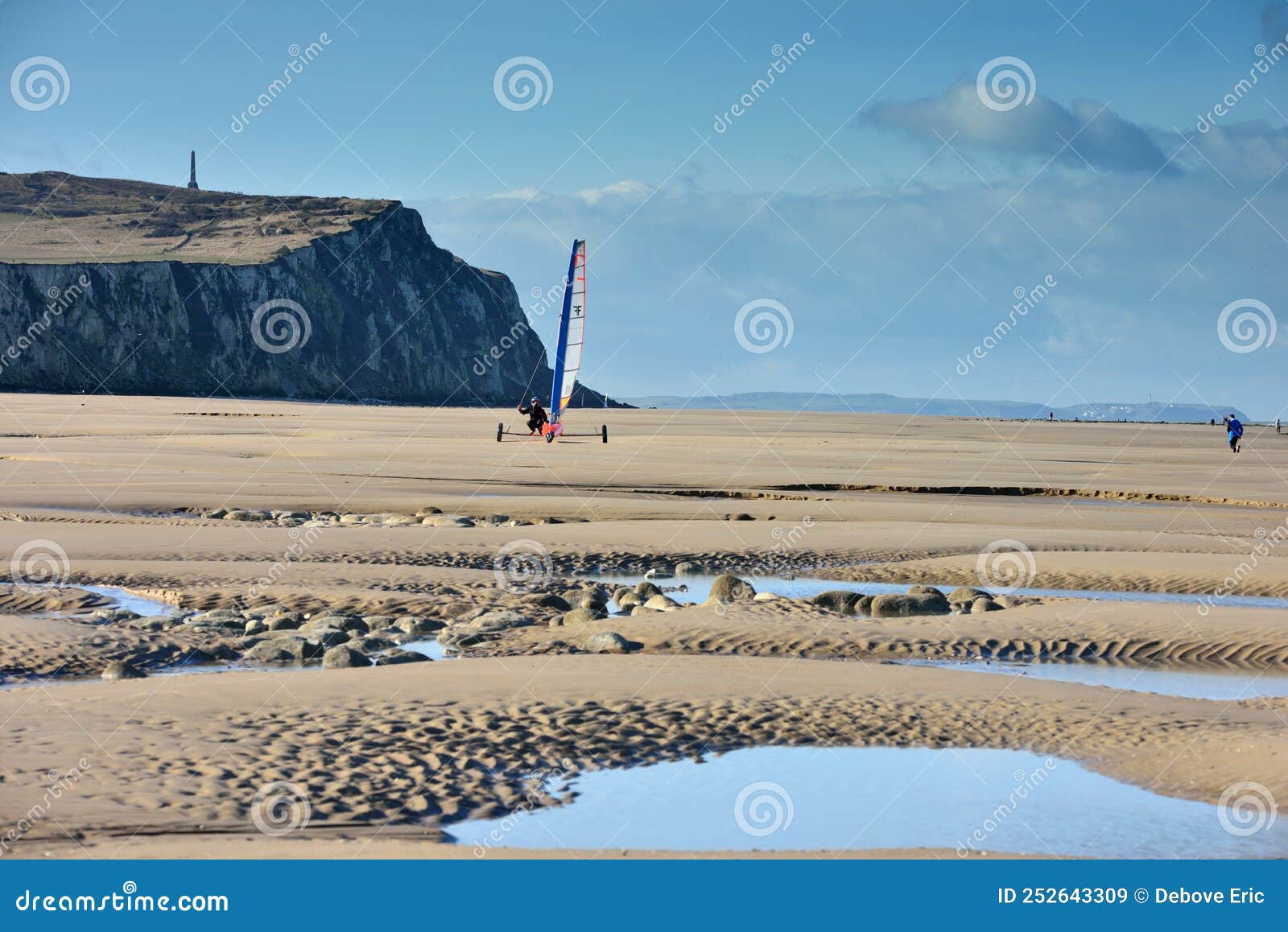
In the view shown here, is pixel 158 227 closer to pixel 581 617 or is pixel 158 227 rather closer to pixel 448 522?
pixel 448 522

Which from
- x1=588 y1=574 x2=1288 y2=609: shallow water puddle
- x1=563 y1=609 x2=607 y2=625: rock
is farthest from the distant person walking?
x1=563 y1=609 x2=607 y2=625: rock

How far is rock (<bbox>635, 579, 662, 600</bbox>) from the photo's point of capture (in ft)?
53.2

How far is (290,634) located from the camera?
524 inches

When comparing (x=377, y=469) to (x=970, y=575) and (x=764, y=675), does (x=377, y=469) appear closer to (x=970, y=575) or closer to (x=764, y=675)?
(x=970, y=575)

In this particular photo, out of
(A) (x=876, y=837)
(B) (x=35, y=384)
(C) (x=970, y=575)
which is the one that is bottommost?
(A) (x=876, y=837)

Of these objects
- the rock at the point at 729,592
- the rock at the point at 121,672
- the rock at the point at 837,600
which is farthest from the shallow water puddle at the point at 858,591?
the rock at the point at 121,672

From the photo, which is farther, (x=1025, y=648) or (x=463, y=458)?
(x=463, y=458)

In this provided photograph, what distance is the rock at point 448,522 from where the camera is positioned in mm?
22906

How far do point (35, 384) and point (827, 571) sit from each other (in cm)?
11623

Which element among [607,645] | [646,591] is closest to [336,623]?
[607,645]

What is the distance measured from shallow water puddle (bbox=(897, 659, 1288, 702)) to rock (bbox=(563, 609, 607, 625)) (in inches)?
130

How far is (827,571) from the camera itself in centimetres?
1972

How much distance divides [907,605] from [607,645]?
413 cm
